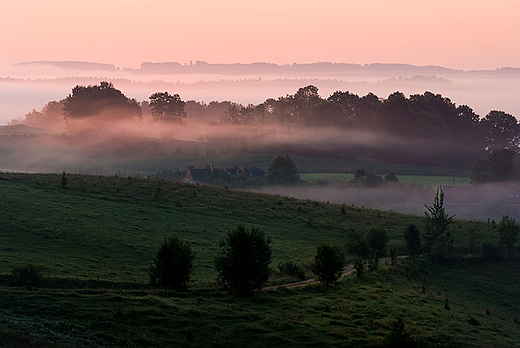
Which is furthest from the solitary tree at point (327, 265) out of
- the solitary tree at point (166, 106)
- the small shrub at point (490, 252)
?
the solitary tree at point (166, 106)

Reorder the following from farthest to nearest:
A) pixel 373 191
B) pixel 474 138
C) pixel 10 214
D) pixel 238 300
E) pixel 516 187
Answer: pixel 474 138, pixel 516 187, pixel 373 191, pixel 10 214, pixel 238 300

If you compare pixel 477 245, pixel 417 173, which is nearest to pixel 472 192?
pixel 417 173

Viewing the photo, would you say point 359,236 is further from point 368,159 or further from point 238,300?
point 368,159

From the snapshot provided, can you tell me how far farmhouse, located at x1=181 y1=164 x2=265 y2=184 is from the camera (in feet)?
426

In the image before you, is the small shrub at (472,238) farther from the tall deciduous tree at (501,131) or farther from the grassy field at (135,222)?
the tall deciduous tree at (501,131)

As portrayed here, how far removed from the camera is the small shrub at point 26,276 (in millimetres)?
38188

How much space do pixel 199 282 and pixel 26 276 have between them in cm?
1125

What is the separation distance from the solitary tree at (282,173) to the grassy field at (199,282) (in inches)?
1721

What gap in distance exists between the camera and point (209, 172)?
13262 centimetres

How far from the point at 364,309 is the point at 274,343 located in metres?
9.97

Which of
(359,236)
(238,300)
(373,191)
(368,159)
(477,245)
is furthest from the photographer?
(368,159)

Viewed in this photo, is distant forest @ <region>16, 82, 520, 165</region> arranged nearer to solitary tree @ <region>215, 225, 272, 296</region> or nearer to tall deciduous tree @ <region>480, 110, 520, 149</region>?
tall deciduous tree @ <region>480, 110, 520, 149</region>

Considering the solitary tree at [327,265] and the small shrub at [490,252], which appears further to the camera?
the small shrub at [490,252]

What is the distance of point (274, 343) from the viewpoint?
34375 mm
